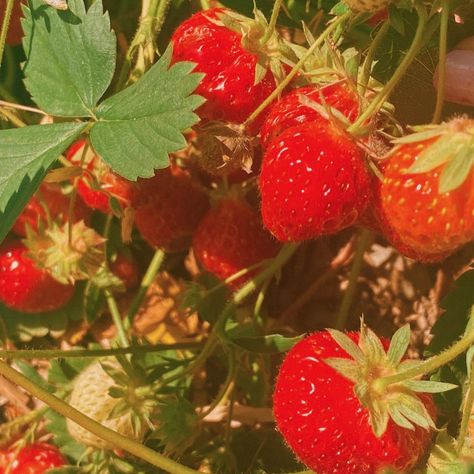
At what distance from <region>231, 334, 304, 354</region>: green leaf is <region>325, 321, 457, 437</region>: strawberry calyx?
0.73ft

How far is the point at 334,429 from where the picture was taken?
2.95 ft

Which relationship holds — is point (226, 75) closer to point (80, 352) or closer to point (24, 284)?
point (80, 352)

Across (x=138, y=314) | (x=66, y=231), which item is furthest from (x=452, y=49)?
(x=138, y=314)

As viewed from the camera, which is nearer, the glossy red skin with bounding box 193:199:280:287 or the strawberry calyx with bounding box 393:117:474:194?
the strawberry calyx with bounding box 393:117:474:194

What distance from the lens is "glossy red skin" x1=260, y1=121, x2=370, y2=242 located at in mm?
882

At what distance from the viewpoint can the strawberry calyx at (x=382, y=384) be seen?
87 centimetres

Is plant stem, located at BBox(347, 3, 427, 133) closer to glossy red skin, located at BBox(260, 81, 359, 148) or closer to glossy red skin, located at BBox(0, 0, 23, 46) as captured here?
glossy red skin, located at BBox(260, 81, 359, 148)

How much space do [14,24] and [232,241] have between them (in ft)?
1.53

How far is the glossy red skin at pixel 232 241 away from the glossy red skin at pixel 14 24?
1.34ft

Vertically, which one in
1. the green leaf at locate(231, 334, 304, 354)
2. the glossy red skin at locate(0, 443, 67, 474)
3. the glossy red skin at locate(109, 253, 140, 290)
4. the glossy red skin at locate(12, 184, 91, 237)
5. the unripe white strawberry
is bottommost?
the glossy red skin at locate(0, 443, 67, 474)

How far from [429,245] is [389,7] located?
0.25m

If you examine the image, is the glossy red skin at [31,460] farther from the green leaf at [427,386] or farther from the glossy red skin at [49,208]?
the green leaf at [427,386]

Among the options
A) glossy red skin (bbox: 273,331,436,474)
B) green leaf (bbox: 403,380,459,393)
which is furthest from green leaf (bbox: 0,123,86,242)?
green leaf (bbox: 403,380,459,393)

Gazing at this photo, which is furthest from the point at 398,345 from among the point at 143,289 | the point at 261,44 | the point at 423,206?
the point at 143,289
